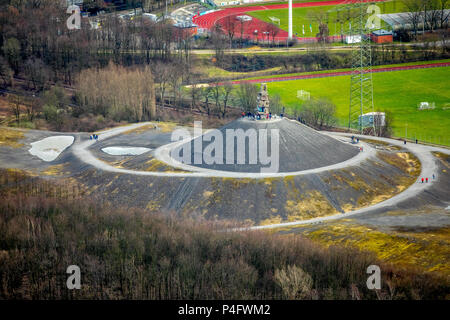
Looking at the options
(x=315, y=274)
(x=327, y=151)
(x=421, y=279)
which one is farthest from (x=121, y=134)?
(x=421, y=279)

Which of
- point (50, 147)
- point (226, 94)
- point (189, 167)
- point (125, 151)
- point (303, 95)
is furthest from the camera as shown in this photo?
point (226, 94)

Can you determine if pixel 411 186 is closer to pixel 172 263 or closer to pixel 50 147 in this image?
pixel 172 263

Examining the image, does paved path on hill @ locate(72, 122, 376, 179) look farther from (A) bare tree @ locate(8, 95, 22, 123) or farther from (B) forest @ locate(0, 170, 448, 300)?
(A) bare tree @ locate(8, 95, 22, 123)

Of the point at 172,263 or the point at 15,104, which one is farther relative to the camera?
the point at 15,104

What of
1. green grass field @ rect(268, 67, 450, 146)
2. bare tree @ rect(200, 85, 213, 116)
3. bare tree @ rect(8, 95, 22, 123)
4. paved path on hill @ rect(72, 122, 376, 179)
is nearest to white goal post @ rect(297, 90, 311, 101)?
green grass field @ rect(268, 67, 450, 146)

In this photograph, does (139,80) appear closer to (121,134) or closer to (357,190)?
(121,134)

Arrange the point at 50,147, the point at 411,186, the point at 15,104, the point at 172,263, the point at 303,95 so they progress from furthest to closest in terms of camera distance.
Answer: the point at 303,95, the point at 15,104, the point at 50,147, the point at 411,186, the point at 172,263

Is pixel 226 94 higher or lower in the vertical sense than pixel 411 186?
higher

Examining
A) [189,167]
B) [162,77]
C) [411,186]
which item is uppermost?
[162,77]

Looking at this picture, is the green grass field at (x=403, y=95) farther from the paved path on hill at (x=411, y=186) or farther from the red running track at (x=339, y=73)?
the paved path on hill at (x=411, y=186)

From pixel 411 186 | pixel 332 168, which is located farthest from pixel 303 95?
pixel 411 186
